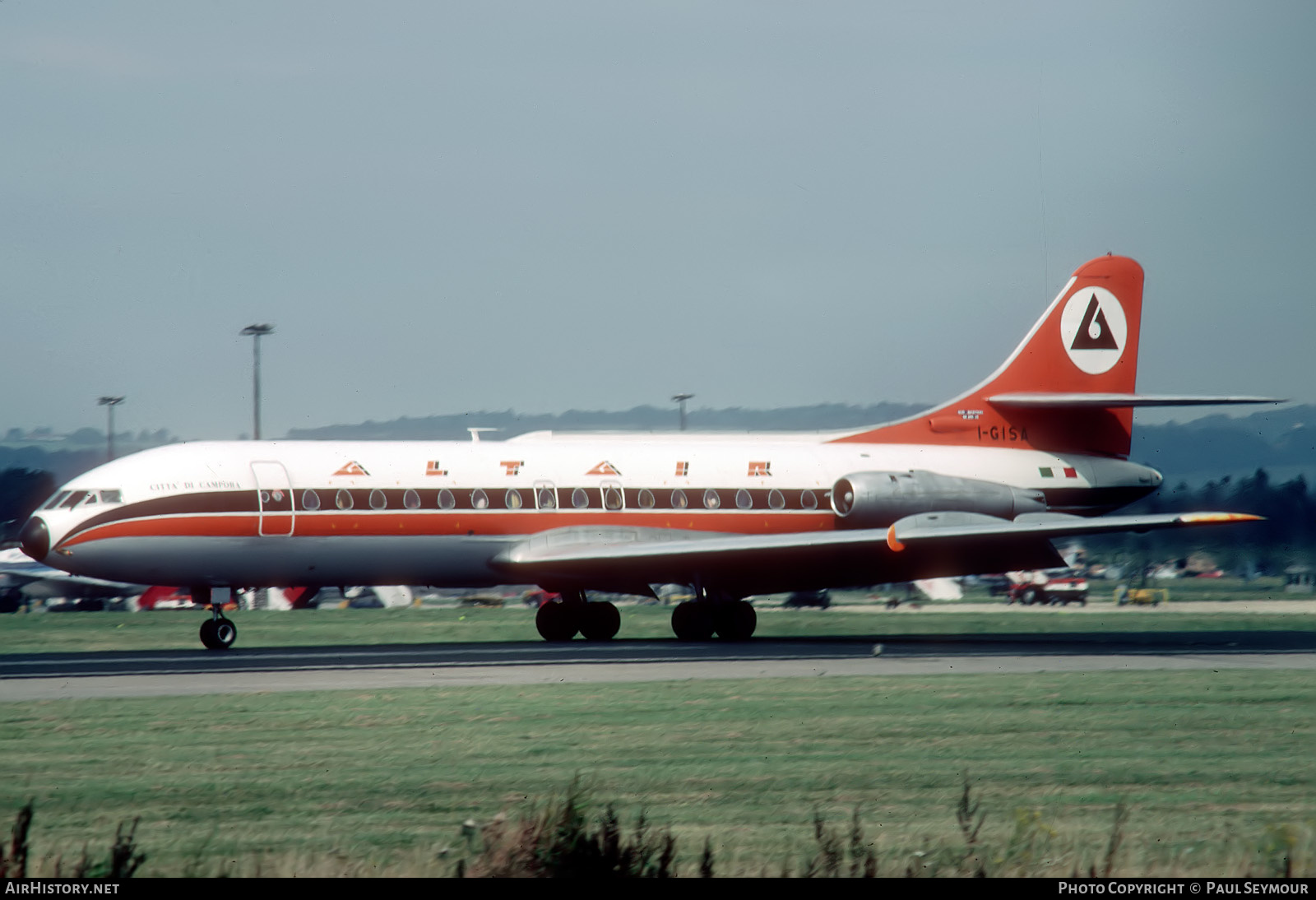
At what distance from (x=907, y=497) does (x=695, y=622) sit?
18.3ft

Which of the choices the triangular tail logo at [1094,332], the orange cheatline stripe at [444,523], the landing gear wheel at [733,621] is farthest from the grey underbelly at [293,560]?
the triangular tail logo at [1094,332]

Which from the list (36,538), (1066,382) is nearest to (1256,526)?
(1066,382)

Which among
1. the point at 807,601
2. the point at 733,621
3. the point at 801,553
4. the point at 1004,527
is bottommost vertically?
the point at 807,601

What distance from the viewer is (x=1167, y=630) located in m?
35.0

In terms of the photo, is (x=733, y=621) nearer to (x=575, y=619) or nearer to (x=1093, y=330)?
(x=575, y=619)

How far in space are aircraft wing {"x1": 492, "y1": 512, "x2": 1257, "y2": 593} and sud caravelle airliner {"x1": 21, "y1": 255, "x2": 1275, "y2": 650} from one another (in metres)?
0.06

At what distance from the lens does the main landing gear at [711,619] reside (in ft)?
107

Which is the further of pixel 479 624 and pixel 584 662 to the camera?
pixel 479 624

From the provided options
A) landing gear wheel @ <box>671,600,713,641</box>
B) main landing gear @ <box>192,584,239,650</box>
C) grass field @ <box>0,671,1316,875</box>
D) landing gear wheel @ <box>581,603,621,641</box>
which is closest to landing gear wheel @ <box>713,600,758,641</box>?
landing gear wheel @ <box>671,600,713,641</box>

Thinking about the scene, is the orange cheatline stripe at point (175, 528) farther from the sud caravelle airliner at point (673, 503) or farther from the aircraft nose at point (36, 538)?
the aircraft nose at point (36, 538)

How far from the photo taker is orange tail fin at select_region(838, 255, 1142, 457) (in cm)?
3678

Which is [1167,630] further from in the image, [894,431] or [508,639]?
[508,639]

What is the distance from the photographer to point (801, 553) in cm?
3197

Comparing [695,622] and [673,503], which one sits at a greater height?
[673,503]
